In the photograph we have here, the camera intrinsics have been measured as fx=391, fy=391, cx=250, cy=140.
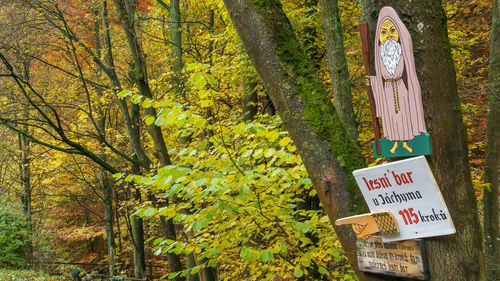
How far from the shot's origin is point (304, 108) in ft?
5.95

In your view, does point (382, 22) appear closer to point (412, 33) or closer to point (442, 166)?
point (412, 33)

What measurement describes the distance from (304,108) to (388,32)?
18.9 inches

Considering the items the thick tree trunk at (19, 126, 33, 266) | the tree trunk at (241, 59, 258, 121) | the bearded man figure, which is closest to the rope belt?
the bearded man figure

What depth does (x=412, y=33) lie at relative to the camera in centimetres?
157

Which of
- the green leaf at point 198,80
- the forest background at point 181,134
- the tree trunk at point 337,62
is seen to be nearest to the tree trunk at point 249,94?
the forest background at point 181,134

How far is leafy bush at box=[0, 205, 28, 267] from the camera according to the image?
12.4 metres

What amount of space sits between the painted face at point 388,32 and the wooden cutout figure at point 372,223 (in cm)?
70

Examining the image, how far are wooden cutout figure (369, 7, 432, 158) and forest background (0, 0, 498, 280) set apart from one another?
1.00m

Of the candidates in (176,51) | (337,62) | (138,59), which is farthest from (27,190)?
(337,62)

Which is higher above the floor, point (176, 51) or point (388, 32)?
point (176, 51)

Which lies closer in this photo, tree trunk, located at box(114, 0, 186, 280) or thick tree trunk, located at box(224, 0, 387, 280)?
thick tree trunk, located at box(224, 0, 387, 280)

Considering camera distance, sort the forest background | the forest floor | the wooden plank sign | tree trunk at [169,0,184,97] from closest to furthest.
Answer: the wooden plank sign, the forest background, tree trunk at [169,0,184,97], the forest floor

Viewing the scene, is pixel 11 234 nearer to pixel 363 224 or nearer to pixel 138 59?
pixel 138 59

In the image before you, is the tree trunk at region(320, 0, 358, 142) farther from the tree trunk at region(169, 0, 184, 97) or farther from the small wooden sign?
the tree trunk at region(169, 0, 184, 97)
